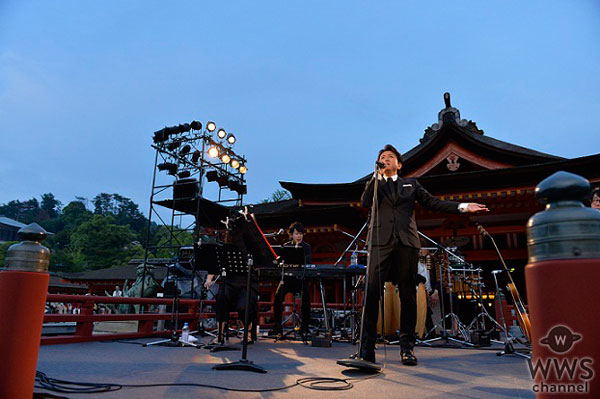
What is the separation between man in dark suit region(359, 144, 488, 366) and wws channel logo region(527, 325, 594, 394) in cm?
246

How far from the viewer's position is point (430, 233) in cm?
1198

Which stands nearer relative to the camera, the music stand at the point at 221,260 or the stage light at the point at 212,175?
the music stand at the point at 221,260

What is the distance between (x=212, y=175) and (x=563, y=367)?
1555cm

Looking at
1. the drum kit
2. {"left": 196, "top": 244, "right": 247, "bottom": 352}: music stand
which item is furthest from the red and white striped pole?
the drum kit

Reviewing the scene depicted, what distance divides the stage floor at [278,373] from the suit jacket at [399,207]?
1.23 metres

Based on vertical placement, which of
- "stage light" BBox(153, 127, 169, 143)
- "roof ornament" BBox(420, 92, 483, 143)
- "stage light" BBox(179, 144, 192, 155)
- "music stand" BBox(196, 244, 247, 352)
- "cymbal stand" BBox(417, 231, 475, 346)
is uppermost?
"roof ornament" BBox(420, 92, 483, 143)

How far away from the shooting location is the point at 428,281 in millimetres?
7078

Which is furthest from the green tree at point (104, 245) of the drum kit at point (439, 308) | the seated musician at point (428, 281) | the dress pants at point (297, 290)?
the seated musician at point (428, 281)

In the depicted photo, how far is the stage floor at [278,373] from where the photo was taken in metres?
2.46

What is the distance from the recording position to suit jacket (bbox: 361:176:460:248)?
3844 mm

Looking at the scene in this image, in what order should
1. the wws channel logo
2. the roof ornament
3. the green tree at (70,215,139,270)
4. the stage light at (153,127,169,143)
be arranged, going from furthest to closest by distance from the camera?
1. the green tree at (70,215,139,270)
2. the stage light at (153,127,169,143)
3. the roof ornament
4. the wws channel logo

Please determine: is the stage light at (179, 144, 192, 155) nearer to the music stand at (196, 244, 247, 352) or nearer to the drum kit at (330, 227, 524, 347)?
the drum kit at (330, 227, 524, 347)

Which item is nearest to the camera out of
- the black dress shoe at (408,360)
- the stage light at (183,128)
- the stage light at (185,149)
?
the black dress shoe at (408,360)

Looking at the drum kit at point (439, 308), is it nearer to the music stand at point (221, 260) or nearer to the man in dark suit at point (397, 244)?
the man in dark suit at point (397, 244)
